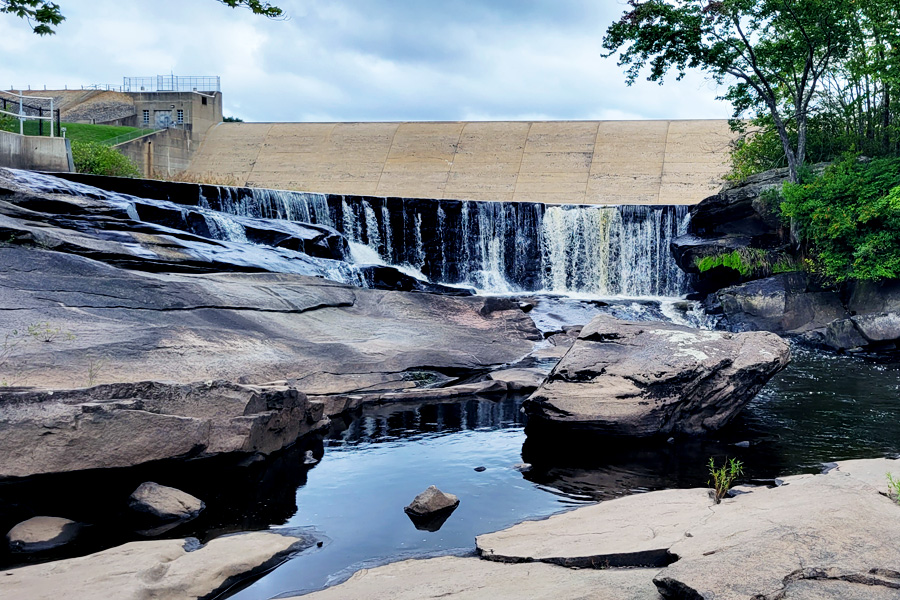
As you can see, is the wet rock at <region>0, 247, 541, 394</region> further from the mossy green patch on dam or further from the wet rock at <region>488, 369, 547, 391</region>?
the mossy green patch on dam

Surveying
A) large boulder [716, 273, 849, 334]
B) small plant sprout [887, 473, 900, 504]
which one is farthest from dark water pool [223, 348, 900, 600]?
large boulder [716, 273, 849, 334]

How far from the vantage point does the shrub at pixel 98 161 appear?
72.6 feet

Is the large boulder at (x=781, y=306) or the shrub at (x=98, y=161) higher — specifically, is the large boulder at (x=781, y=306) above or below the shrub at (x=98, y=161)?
below

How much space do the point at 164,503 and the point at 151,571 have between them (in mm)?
1420

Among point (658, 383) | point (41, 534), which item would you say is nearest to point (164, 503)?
point (41, 534)

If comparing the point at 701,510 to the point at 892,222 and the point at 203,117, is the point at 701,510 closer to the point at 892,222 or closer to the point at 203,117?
the point at 892,222

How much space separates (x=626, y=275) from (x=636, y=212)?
1733mm

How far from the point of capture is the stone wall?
18.7 metres

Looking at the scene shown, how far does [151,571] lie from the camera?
4184 millimetres

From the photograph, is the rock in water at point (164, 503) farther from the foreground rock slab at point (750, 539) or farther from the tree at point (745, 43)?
the tree at point (745, 43)

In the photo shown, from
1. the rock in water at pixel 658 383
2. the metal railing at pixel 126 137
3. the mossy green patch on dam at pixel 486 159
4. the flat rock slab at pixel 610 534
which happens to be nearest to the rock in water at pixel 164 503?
the flat rock slab at pixel 610 534

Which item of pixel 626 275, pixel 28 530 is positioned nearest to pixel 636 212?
pixel 626 275

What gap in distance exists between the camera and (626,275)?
69.8 ft

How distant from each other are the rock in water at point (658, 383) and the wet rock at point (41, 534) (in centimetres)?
442
